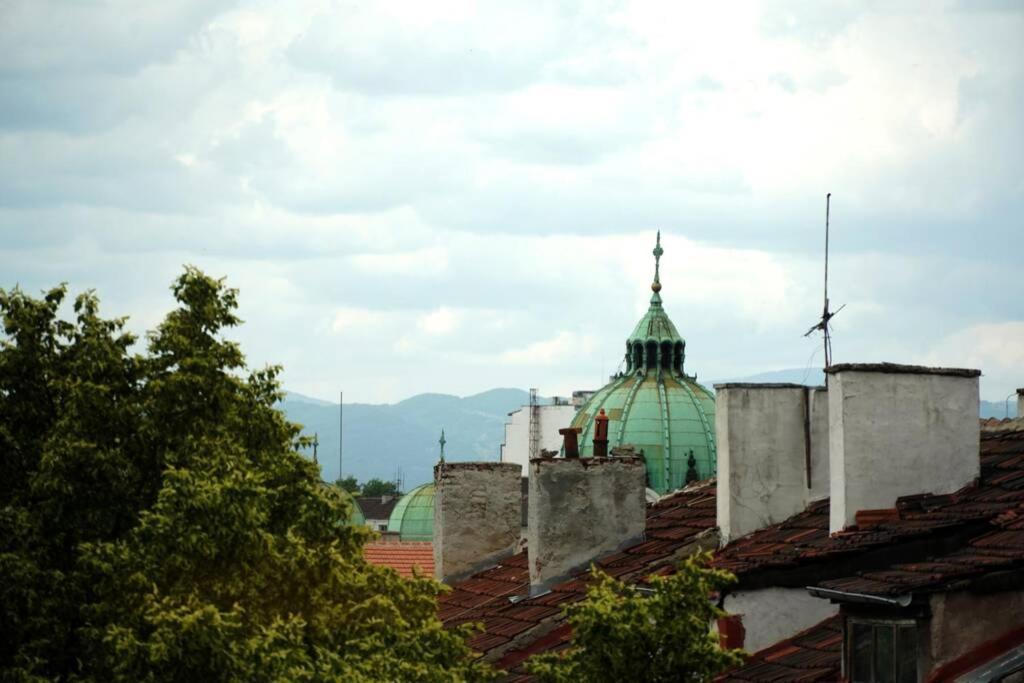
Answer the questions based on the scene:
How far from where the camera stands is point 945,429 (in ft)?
75.3

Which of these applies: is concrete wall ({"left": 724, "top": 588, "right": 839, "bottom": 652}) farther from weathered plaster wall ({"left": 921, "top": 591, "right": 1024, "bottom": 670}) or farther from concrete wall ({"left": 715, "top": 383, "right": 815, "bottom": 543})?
weathered plaster wall ({"left": 921, "top": 591, "right": 1024, "bottom": 670})

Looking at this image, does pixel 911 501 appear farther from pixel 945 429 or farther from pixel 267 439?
pixel 267 439

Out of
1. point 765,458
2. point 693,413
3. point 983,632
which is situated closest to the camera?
point 983,632

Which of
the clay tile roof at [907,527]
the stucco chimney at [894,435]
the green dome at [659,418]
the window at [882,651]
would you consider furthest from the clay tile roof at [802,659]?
the green dome at [659,418]

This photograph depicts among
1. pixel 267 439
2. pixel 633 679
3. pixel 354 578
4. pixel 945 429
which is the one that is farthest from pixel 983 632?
pixel 267 439

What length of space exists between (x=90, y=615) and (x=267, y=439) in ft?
9.71

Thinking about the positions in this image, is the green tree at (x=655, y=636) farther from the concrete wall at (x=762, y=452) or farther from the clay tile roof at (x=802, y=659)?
the concrete wall at (x=762, y=452)

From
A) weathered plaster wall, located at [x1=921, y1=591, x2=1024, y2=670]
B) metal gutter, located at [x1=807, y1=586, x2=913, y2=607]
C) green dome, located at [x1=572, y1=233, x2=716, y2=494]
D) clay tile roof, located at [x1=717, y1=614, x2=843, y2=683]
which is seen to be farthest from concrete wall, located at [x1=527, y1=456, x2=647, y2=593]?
green dome, located at [x1=572, y1=233, x2=716, y2=494]

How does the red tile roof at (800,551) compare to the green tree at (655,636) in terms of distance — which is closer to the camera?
the green tree at (655,636)

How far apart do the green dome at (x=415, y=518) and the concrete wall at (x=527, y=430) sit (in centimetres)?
1206

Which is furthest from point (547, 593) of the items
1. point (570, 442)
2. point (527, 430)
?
point (527, 430)

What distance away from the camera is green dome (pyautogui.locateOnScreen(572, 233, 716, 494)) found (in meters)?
110

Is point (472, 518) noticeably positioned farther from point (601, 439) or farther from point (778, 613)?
point (778, 613)

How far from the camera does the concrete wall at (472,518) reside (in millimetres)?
38594
